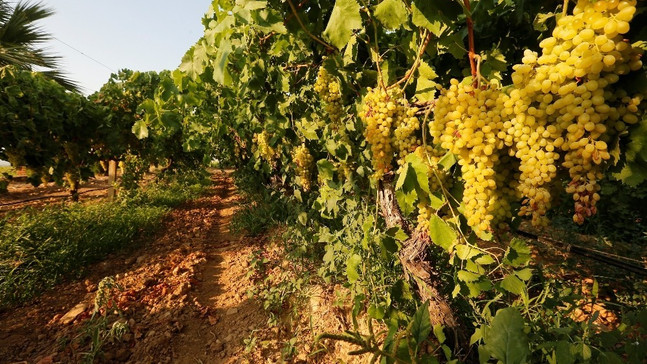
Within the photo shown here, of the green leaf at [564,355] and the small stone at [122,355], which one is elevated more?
the green leaf at [564,355]

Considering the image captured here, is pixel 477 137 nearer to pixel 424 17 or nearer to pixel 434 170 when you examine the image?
pixel 434 170

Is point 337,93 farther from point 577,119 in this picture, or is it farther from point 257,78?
point 577,119

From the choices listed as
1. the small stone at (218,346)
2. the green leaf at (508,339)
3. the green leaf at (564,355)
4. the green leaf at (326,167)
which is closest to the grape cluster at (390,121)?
the green leaf at (508,339)

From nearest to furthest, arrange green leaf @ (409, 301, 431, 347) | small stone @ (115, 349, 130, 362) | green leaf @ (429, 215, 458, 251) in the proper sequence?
green leaf @ (409, 301, 431, 347) < green leaf @ (429, 215, 458, 251) < small stone @ (115, 349, 130, 362)

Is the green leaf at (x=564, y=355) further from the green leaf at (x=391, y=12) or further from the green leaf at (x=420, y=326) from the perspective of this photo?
Result: the green leaf at (x=391, y=12)

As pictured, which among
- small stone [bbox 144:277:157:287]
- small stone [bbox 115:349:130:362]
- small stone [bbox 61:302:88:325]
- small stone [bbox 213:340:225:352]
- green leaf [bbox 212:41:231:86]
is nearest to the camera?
green leaf [bbox 212:41:231:86]

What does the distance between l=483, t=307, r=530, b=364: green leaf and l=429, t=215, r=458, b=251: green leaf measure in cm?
30

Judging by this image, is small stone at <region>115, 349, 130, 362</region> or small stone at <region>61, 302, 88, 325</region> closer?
small stone at <region>115, 349, 130, 362</region>

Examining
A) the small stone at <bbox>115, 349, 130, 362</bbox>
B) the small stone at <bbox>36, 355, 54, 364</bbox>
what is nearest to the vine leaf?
the small stone at <bbox>115, 349, 130, 362</bbox>

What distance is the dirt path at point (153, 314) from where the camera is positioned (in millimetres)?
2893

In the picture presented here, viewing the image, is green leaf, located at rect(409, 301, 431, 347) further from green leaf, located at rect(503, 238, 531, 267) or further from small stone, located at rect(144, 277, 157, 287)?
small stone, located at rect(144, 277, 157, 287)

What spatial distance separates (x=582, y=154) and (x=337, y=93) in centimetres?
139

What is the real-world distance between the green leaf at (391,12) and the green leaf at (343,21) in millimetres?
73

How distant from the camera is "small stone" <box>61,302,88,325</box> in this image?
3.28 meters
